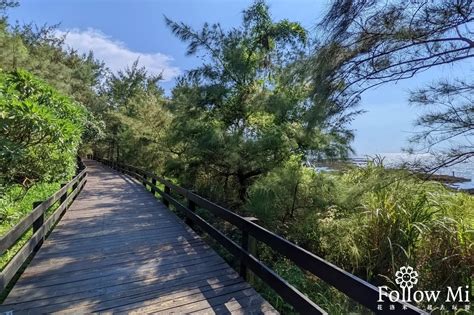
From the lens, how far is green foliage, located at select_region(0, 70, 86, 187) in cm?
402

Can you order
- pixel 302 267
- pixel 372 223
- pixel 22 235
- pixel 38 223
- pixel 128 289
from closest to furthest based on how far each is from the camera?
pixel 302 267 < pixel 128 289 < pixel 22 235 < pixel 38 223 < pixel 372 223

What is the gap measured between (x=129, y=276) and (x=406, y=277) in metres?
3.39

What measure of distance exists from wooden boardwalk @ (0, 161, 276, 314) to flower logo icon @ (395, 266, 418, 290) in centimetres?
188

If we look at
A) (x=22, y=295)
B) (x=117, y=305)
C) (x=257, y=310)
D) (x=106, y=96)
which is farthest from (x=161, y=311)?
(x=106, y=96)

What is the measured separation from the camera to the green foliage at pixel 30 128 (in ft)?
13.2

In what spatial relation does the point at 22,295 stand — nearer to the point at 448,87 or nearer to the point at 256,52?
the point at 448,87

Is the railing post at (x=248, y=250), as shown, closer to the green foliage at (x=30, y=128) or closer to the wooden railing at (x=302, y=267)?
the wooden railing at (x=302, y=267)

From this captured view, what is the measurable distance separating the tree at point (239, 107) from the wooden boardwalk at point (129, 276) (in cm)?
275

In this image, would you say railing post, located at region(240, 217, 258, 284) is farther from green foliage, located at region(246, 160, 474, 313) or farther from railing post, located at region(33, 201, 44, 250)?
railing post, located at region(33, 201, 44, 250)

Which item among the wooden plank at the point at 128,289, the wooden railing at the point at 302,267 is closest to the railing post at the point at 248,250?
the wooden railing at the point at 302,267

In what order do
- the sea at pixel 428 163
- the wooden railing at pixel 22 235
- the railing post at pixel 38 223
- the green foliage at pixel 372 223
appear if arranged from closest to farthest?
the wooden railing at pixel 22 235
the sea at pixel 428 163
the green foliage at pixel 372 223
the railing post at pixel 38 223

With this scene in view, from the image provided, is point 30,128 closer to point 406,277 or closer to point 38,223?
point 38,223

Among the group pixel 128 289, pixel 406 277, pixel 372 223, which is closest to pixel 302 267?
pixel 128 289

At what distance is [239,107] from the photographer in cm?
859
